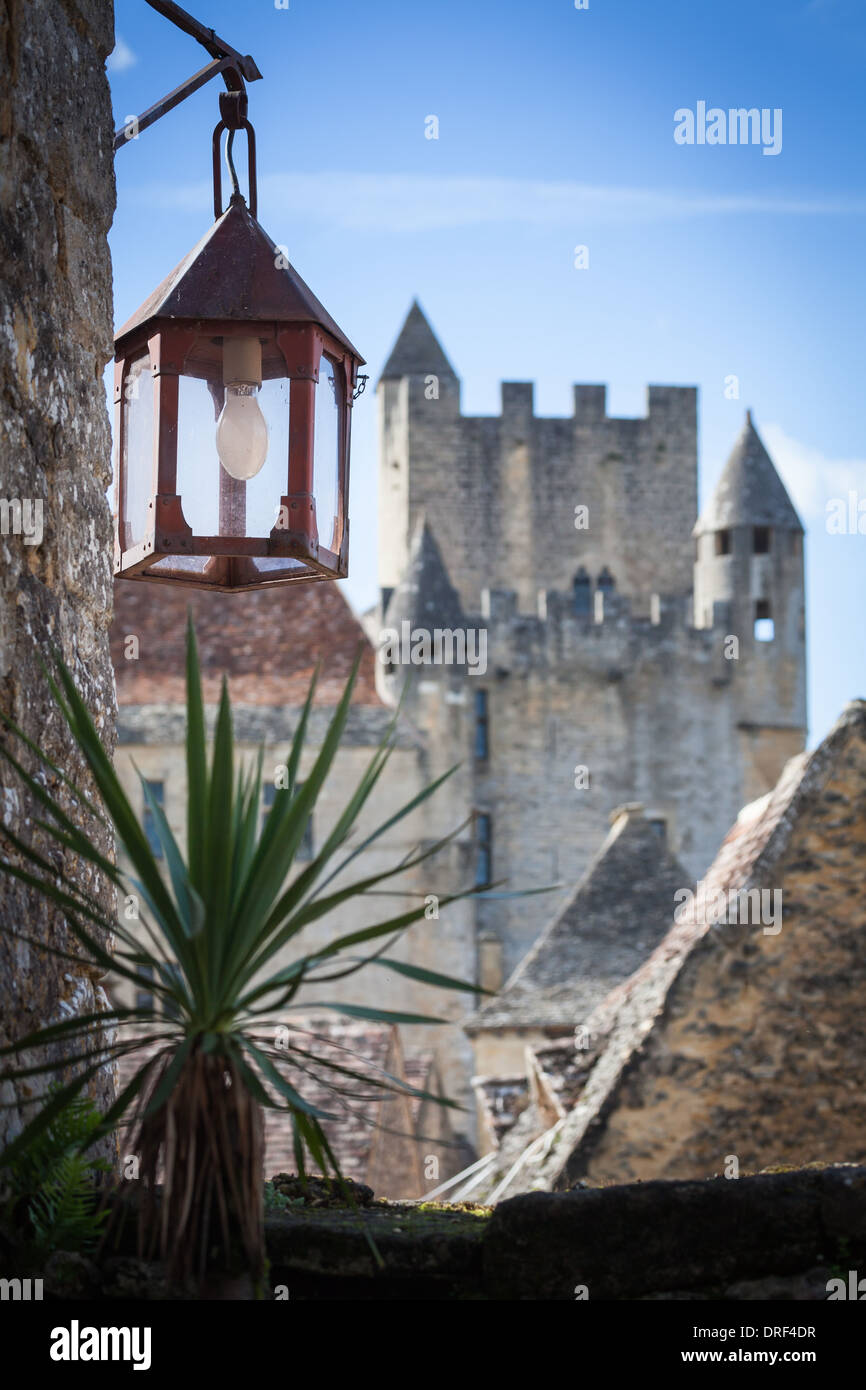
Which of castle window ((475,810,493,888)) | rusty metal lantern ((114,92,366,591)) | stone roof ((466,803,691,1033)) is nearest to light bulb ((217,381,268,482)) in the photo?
rusty metal lantern ((114,92,366,591))

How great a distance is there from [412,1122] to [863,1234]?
60.6 feet

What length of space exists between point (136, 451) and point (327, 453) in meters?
0.41

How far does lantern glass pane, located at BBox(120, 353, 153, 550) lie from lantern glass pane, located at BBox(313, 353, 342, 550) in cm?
35

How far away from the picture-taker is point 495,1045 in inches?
890

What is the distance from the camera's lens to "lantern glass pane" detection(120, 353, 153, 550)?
4105 millimetres

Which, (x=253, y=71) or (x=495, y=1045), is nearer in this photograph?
(x=253, y=71)

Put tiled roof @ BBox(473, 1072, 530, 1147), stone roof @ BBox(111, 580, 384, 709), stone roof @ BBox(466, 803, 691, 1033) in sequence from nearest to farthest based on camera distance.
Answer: tiled roof @ BBox(473, 1072, 530, 1147) < stone roof @ BBox(466, 803, 691, 1033) < stone roof @ BBox(111, 580, 384, 709)

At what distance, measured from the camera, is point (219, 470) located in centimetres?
408

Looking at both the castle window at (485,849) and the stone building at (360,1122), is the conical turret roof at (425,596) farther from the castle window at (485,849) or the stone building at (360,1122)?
the stone building at (360,1122)

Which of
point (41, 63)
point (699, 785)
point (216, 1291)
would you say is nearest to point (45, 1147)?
point (216, 1291)

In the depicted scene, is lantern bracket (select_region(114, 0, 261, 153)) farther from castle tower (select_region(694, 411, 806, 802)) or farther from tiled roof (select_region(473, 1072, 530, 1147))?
→ castle tower (select_region(694, 411, 806, 802))

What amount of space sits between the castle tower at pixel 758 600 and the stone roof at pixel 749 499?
0.02 metres

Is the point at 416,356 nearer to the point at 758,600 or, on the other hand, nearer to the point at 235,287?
the point at 758,600
